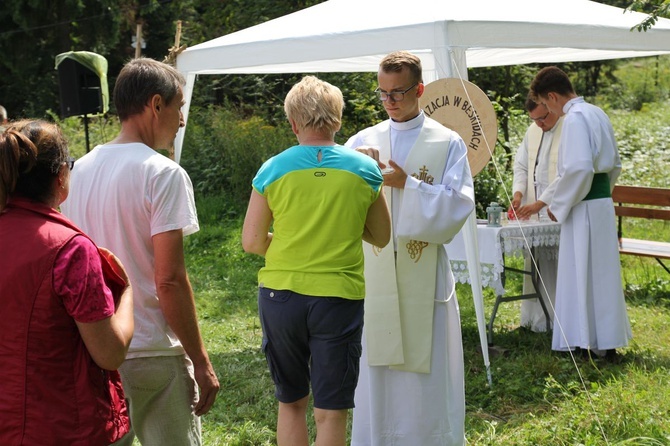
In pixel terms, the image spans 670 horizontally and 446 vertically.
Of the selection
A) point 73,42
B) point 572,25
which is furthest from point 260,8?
point 572,25

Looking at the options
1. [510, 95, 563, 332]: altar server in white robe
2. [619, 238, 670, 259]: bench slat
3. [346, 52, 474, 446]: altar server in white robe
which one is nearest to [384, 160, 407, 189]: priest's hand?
[346, 52, 474, 446]: altar server in white robe

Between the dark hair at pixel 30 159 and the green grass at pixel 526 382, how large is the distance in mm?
2784

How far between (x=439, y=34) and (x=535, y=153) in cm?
216

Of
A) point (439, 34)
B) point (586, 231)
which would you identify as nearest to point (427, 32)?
A: point (439, 34)

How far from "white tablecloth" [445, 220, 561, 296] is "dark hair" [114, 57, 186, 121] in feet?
12.3

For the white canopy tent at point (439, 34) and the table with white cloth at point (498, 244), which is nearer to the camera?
the white canopy tent at point (439, 34)

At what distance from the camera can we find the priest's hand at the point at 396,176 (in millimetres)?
4195

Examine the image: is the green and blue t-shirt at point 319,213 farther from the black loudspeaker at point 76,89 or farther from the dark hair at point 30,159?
the black loudspeaker at point 76,89

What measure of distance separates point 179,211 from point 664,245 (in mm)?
6728

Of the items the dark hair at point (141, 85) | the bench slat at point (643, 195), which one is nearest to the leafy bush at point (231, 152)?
the bench slat at point (643, 195)

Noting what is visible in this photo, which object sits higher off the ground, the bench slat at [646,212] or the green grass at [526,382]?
the bench slat at [646,212]

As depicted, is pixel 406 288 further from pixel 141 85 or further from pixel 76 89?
pixel 76 89

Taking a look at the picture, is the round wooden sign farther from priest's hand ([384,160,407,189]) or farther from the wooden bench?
the wooden bench

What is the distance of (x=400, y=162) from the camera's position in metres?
4.40
